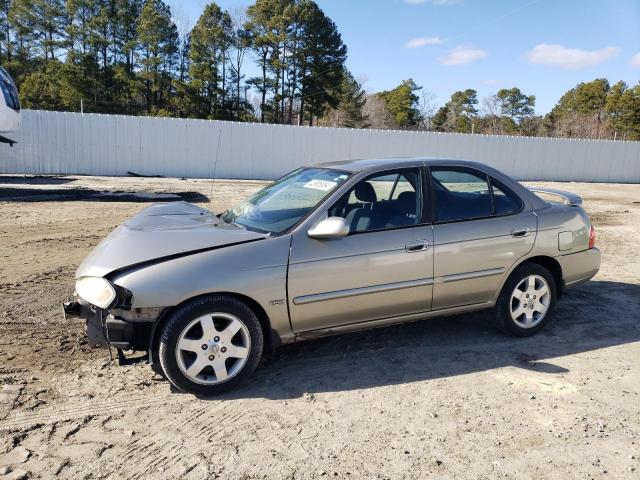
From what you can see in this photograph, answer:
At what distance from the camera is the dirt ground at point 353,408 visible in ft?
9.50

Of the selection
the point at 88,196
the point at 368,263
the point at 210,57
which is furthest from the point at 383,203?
the point at 210,57

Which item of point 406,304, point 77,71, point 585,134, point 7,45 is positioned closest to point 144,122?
point 406,304

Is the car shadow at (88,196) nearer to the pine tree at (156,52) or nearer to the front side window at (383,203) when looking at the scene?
the front side window at (383,203)

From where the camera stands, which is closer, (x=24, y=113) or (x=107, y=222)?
(x=107, y=222)

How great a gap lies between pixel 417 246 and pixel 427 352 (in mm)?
971

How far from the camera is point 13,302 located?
5.33m

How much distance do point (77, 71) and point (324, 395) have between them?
159 feet

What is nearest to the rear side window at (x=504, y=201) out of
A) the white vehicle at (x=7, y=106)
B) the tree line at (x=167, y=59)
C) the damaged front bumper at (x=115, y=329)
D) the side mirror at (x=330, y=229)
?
the side mirror at (x=330, y=229)

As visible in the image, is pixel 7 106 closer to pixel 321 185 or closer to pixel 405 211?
pixel 321 185

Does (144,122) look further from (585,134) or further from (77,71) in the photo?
(585,134)

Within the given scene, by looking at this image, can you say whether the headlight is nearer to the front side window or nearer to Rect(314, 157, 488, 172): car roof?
the front side window

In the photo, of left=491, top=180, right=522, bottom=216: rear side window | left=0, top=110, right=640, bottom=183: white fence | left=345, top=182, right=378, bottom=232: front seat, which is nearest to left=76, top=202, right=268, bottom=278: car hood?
left=345, top=182, right=378, bottom=232: front seat

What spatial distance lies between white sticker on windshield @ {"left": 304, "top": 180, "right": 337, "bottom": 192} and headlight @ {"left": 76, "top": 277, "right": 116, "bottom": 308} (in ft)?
5.87

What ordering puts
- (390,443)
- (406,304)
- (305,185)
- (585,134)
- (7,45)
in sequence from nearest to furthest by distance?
(390,443)
(406,304)
(305,185)
(7,45)
(585,134)
